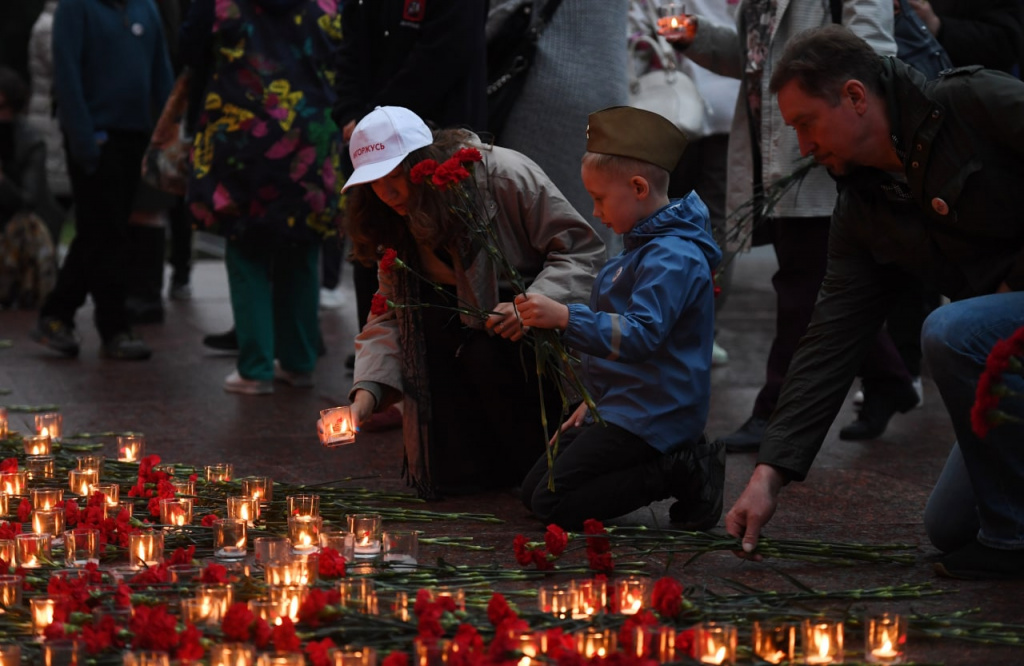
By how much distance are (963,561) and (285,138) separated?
378 centimetres

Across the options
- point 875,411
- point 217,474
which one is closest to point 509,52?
point 875,411

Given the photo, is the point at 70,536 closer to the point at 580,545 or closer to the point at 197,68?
the point at 580,545

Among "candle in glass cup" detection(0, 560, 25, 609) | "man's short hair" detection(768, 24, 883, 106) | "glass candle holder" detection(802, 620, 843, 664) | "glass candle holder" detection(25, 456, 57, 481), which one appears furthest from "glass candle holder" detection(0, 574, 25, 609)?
"man's short hair" detection(768, 24, 883, 106)

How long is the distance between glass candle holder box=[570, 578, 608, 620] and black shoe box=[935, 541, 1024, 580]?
97cm

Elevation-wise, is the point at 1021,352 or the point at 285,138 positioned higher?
the point at 285,138

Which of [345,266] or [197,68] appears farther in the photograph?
[345,266]

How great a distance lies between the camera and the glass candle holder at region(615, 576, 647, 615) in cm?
279

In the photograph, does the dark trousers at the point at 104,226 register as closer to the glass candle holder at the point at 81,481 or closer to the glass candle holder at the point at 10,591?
the glass candle holder at the point at 81,481

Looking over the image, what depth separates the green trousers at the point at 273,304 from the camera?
6.36m

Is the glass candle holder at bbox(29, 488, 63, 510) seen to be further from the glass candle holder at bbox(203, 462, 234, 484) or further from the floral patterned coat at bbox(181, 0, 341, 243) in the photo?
the floral patterned coat at bbox(181, 0, 341, 243)

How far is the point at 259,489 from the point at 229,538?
531mm

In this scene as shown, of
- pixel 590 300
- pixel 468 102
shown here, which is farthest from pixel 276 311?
pixel 590 300

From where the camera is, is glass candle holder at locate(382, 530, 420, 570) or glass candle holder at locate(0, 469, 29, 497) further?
glass candle holder at locate(0, 469, 29, 497)

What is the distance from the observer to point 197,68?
6.38m
